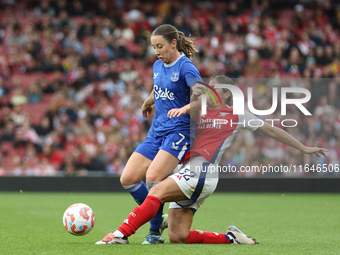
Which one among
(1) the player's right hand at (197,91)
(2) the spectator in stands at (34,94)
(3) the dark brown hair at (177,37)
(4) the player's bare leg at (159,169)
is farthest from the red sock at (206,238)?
(2) the spectator in stands at (34,94)

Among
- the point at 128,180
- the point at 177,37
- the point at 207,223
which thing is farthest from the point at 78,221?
the point at 207,223

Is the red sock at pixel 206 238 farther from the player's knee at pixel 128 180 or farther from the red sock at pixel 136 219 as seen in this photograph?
the player's knee at pixel 128 180

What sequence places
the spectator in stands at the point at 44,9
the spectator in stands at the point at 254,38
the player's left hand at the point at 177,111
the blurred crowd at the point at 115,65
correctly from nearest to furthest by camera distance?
the player's left hand at the point at 177,111
the blurred crowd at the point at 115,65
the spectator in stands at the point at 254,38
the spectator in stands at the point at 44,9

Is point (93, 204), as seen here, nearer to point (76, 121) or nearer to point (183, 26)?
point (76, 121)

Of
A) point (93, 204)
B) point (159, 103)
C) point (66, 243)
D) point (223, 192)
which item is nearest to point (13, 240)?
point (66, 243)

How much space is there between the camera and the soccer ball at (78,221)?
4785 mm

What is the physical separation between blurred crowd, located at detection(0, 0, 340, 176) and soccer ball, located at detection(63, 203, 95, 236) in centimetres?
602

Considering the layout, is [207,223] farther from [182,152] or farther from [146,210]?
[146,210]

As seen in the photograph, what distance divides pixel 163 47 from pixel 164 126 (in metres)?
0.80

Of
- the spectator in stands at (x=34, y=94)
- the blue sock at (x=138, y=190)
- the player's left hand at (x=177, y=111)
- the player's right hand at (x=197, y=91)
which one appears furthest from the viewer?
the spectator in stands at (x=34, y=94)

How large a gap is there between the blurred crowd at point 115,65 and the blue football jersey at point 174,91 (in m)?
5.32

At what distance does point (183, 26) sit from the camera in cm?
1581

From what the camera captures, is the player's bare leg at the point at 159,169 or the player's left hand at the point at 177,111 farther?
the player's bare leg at the point at 159,169

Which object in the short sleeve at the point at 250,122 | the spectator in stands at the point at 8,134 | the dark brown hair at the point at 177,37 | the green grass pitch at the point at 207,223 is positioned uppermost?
the dark brown hair at the point at 177,37
